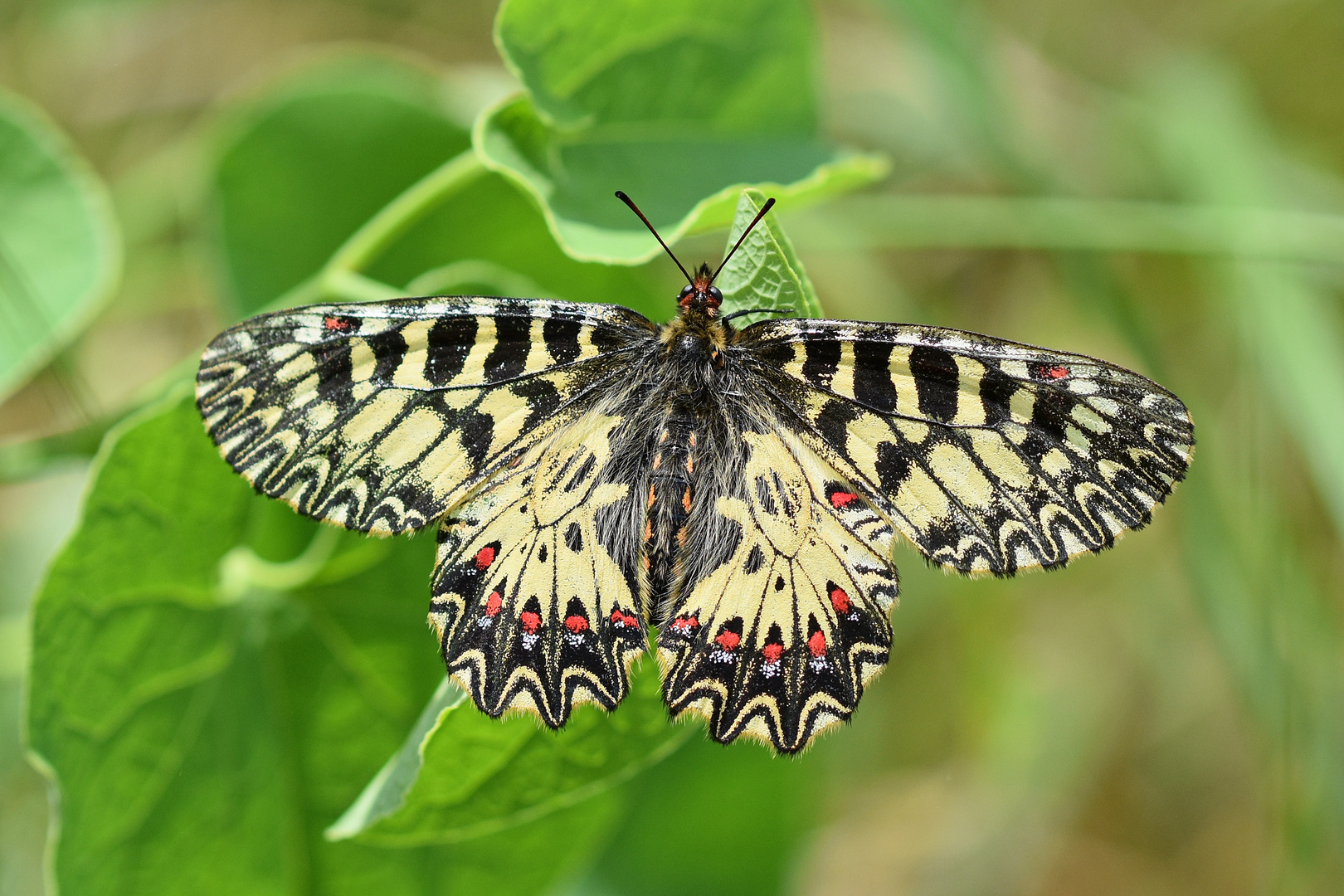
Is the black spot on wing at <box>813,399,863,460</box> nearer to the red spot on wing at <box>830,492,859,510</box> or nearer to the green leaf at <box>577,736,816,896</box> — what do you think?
the red spot on wing at <box>830,492,859,510</box>

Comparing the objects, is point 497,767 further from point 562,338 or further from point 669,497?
point 562,338

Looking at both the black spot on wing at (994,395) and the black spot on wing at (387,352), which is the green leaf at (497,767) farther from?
the black spot on wing at (994,395)

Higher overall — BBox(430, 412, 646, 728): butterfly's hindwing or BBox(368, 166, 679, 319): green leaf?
BBox(368, 166, 679, 319): green leaf

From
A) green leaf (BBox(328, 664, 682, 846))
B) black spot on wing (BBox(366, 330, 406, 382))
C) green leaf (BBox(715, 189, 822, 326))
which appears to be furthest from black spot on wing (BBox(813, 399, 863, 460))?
black spot on wing (BBox(366, 330, 406, 382))

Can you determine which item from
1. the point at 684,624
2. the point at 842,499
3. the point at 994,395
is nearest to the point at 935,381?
the point at 994,395

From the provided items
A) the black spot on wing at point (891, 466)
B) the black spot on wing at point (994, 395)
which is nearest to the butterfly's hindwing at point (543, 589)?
the black spot on wing at point (891, 466)

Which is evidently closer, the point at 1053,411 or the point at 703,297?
the point at 1053,411
